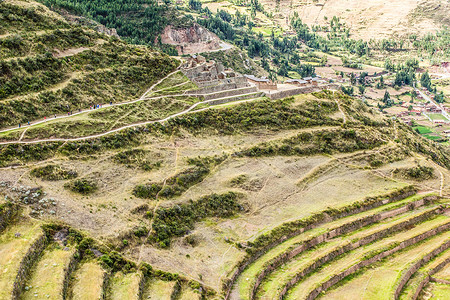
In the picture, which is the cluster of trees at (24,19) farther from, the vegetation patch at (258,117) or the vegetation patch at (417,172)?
the vegetation patch at (417,172)

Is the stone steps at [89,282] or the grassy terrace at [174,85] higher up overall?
the grassy terrace at [174,85]

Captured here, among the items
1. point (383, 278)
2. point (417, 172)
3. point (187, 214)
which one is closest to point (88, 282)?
point (187, 214)

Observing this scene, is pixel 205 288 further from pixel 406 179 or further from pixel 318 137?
pixel 406 179

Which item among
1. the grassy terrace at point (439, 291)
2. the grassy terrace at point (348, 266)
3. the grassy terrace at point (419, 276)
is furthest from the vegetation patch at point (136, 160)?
the grassy terrace at point (439, 291)

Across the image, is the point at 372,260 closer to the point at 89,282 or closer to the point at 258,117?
the point at 258,117

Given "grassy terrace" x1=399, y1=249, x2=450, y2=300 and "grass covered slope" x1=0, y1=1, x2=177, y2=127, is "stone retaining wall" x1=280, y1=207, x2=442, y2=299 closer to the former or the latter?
"grassy terrace" x1=399, y1=249, x2=450, y2=300

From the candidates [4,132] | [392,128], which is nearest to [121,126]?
[4,132]

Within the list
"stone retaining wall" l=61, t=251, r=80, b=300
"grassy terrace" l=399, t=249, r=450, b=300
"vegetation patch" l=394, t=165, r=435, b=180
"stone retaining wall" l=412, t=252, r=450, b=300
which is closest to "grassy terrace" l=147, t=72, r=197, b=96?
"stone retaining wall" l=61, t=251, r=80, b=300
